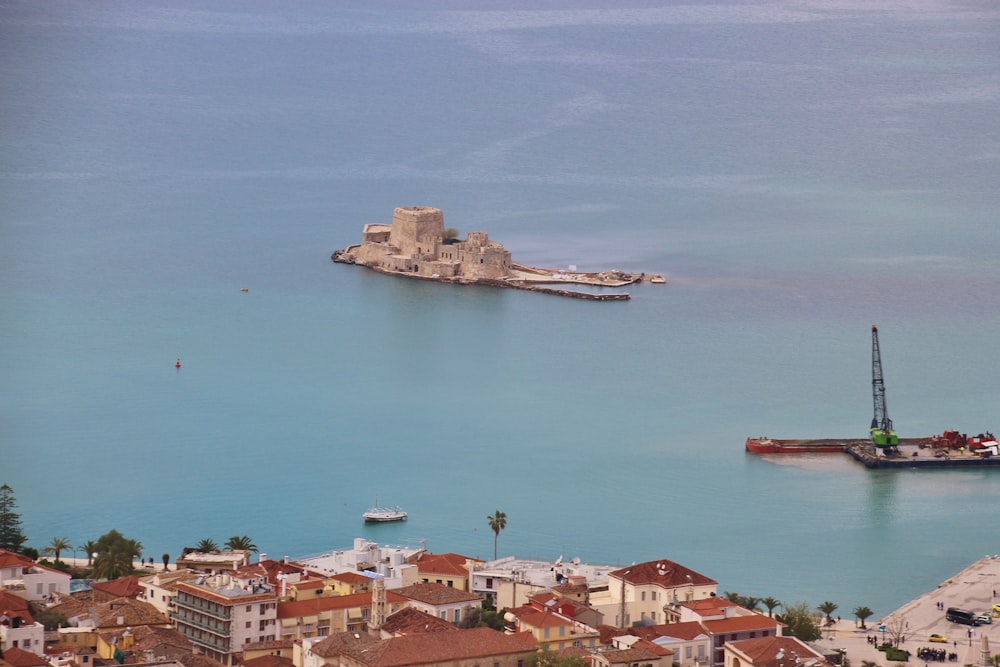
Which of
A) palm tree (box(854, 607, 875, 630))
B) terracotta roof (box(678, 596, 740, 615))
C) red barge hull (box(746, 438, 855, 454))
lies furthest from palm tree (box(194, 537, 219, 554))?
red barge hull (box(746, 438, 855, 454))

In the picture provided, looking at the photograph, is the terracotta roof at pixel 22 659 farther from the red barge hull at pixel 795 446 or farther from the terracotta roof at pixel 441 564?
the red barge hull at pixel 795 446

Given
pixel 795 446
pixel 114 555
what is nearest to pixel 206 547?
pixel 114 555

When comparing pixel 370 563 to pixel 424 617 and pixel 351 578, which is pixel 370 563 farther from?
pixel 424 617

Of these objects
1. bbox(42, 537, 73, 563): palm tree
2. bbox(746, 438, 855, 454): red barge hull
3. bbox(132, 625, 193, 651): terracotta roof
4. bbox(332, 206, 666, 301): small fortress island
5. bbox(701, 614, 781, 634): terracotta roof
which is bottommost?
bbox(132, 625, 193, 651): terracotta roof

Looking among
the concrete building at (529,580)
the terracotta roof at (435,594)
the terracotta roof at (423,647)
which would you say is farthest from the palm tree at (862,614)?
the terracotta roof at (423,647)

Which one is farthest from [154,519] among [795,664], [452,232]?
[452,232]

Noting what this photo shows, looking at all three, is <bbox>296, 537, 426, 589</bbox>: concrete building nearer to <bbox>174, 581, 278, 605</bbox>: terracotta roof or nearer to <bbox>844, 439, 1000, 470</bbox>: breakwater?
<bbox>174, 581, 278, 605</bbox>: terracotta roof
